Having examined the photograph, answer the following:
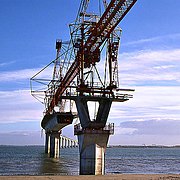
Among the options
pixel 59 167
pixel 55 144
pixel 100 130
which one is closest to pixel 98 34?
pixel 100 130

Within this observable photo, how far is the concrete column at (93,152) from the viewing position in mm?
39156

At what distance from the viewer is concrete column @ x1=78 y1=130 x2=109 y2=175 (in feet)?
128

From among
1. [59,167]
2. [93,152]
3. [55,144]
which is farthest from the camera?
[55,144]

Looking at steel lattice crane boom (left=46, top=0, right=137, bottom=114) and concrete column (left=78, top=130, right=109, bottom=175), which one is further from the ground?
steel lattice crane boom (left=46, top=0, right=137, bottom=114)

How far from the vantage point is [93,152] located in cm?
3953

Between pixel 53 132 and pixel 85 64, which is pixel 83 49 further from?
pixel 53 132

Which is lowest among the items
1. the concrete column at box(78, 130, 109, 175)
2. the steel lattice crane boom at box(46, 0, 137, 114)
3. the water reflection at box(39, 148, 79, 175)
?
the water reflection at box(39, 148, 79, 175)

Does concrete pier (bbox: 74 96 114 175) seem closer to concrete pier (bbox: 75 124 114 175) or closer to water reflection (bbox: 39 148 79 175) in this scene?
concrete pier (bbox: 75 124 114 175)

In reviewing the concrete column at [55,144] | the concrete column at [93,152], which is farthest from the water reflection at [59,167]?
the concrete column at [55,144]

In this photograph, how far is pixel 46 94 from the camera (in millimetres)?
69188

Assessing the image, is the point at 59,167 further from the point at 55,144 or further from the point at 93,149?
the point at 55,144

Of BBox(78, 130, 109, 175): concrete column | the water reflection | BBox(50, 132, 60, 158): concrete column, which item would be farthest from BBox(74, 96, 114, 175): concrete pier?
BBox(50, 132, 60, 158): concrete column

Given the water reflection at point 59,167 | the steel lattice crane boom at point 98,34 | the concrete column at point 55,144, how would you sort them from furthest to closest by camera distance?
the concrete column at point 55,144, the water reflection at point 59,167, the steel lattice crane boom at point 98,34

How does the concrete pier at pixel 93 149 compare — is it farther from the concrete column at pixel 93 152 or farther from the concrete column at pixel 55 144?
the concrete column at pixel 55 144
